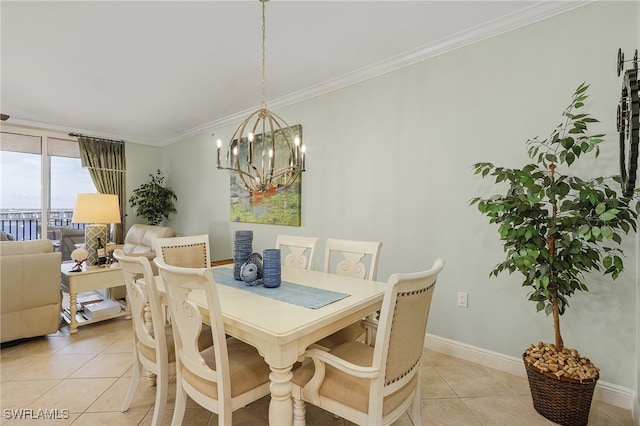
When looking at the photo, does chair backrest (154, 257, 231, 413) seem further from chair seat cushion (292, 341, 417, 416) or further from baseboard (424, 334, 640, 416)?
baseboard (424, 334, 640, 416)

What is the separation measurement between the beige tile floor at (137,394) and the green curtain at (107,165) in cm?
→ 323

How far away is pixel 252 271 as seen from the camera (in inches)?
77.4

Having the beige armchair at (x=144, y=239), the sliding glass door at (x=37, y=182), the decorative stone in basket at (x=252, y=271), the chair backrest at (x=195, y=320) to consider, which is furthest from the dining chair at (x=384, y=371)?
the sliding glass door at (x=37, y=182)

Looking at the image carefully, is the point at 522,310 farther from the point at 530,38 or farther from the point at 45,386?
the point at 45,386

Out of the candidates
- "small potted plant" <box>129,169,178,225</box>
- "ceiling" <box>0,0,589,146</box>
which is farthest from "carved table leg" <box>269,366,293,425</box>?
"small potted plant" <box>129,169,178,225</box>

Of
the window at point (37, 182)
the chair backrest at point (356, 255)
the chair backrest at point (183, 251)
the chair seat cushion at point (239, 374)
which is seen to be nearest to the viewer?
the chair seat cushion at point (239, 374)

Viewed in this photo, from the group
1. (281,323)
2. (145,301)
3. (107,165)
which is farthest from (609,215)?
(107,165)

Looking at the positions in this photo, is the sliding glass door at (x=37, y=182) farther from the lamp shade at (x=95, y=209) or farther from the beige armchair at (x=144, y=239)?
the lamp shade at (x=95, y=209)

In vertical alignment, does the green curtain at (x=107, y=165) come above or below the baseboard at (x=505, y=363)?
above

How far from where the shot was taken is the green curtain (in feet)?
17.2

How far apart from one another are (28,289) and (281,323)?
2.82 metres

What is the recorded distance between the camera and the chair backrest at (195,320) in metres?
1.24

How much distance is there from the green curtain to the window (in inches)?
7.7

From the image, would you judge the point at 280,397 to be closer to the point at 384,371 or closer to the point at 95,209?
the point at 384,371
